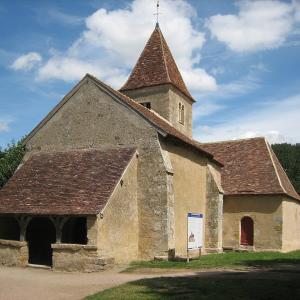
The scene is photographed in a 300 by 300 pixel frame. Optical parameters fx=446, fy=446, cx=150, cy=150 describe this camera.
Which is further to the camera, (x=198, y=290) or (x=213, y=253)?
(x=213, y=253)

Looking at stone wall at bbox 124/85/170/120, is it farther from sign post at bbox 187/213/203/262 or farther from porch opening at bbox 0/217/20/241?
porch opening at bbox 0/217/20/241

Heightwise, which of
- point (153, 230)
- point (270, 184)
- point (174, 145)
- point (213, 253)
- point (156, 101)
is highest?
point (156, 101)

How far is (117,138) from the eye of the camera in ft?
70.0

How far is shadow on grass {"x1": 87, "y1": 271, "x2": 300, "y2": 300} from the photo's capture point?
10945 mm

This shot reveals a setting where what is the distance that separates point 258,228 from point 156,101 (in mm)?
9998

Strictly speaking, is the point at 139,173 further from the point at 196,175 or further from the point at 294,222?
the point at 294,222

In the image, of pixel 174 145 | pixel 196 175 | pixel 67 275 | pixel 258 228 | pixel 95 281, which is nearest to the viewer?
pixel 95 281

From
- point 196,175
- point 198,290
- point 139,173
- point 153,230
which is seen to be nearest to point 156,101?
point 196,175

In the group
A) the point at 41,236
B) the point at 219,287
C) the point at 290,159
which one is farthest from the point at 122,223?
the point at 290,159

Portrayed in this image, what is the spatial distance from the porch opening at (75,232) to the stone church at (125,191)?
0.17 ft

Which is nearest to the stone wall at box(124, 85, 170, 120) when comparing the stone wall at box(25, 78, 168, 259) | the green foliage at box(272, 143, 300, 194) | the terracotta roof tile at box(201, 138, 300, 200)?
the terracotta roof tile at box(201, 138, 300, 200)

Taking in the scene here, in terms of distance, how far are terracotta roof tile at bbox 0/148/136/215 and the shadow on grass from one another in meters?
5.00

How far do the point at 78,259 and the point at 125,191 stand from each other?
3765 millimetres

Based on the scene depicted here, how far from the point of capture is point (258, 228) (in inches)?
1065
